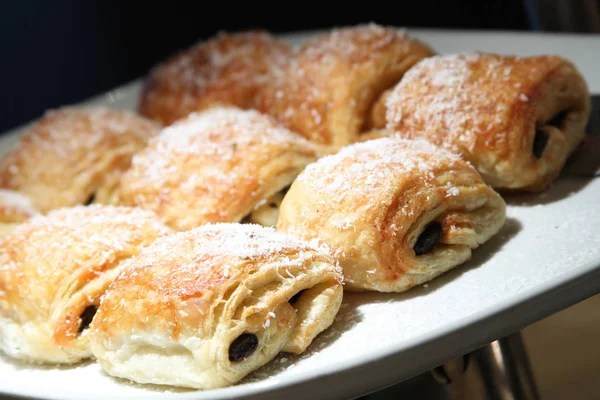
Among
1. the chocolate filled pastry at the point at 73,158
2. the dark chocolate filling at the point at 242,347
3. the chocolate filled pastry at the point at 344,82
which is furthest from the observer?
the chocolate filled pastry at the point at 73,158

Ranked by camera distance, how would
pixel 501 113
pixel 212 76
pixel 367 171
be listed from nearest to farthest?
1. pixel 367 171
2. pixel 501 113
3. pixel 212 76

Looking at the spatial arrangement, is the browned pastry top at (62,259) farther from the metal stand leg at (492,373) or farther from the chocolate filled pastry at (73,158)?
the metal stand leg at (492,373)

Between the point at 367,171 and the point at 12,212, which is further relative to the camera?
the point at 12,212

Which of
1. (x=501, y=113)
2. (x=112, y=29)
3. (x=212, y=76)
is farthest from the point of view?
(x=112, y=29)

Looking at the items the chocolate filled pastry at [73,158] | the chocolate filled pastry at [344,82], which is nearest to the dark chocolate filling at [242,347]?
the chocolate filled pastry at [344,82]

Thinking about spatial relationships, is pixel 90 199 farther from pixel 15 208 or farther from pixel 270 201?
pixel 270 201

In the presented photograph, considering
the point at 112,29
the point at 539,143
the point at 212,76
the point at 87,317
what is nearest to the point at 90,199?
the point at 212,76

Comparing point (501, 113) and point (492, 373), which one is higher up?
point (501, 113)
